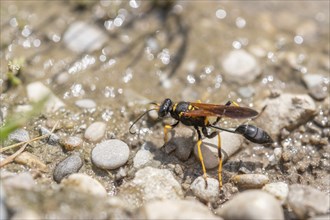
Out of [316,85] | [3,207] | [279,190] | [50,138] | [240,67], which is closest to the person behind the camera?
[3,207]

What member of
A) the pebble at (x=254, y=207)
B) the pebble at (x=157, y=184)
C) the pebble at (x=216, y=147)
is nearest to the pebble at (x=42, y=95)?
the pebble at (x=157, y=184)

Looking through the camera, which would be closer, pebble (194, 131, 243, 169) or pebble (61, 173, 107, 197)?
pebble (61, 173, 107, 197)

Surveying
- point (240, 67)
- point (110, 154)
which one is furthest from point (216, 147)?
point (240, 67)

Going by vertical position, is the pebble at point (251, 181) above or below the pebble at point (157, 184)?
above

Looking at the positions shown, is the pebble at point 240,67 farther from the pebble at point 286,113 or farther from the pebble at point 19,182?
the pebble at point 19,182

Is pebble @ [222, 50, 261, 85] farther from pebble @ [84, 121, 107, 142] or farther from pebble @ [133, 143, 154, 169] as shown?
pebble @ [84, 121, 107, 142]

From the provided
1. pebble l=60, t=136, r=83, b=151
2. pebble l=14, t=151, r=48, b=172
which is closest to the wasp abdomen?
pebble l=60, t=136, r=83, b=151

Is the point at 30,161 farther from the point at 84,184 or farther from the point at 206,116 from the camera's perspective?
the point at 206,116
